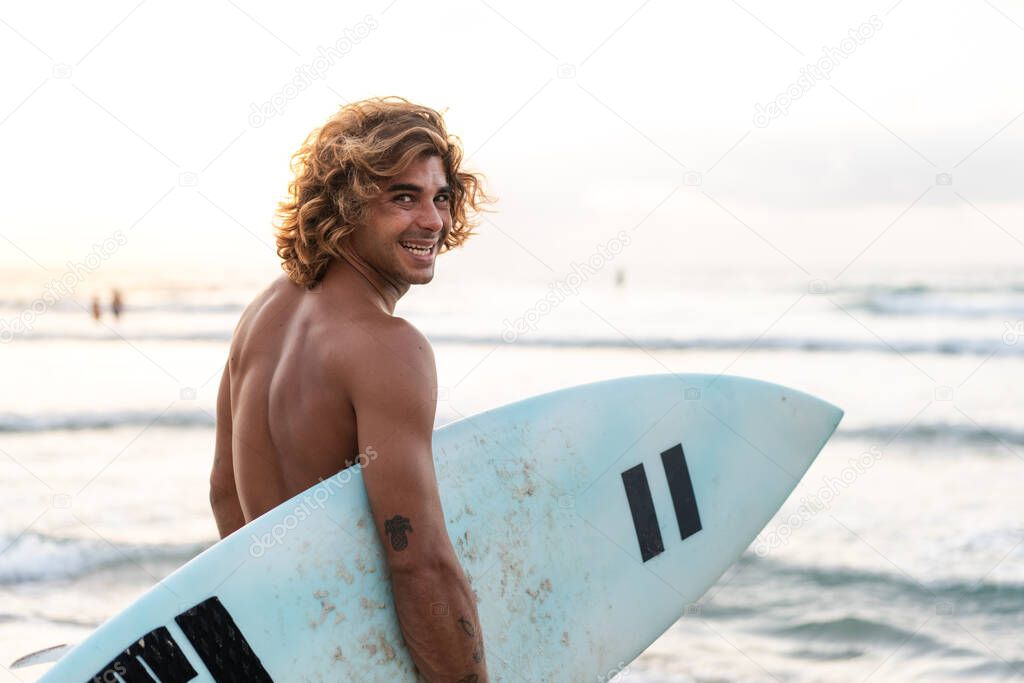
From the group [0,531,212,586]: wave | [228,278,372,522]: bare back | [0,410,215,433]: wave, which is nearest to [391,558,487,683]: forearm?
[228,278,372,522]: bare back

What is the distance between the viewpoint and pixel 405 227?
6.06 ft

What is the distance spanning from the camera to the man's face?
1839 mm

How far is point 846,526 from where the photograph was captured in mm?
5184

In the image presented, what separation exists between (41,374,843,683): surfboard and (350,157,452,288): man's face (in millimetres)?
430

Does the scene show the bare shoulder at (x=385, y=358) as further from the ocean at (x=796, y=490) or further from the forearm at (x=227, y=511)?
the ocean at (x=796, y=490)

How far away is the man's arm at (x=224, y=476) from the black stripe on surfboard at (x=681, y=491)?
4.55ft

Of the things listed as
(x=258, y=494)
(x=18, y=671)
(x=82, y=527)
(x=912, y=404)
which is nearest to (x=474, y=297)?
(x=912, y=404)

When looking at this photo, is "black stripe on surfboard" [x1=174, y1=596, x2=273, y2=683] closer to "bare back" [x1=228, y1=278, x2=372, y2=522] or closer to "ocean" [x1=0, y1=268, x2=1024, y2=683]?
"bare back" [x1=228, y1=278, x2=372, y2=522]

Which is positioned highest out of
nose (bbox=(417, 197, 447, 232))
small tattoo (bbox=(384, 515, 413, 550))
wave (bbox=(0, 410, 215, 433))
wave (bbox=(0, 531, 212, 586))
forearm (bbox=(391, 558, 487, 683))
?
wave (bbox=(0, 410, 215, 433))

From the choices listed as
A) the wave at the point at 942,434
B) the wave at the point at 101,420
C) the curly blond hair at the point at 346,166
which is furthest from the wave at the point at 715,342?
the curly blond hair at the point at 346,166

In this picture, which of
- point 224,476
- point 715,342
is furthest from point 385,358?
point 715,342

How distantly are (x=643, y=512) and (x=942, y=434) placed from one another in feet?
19.0

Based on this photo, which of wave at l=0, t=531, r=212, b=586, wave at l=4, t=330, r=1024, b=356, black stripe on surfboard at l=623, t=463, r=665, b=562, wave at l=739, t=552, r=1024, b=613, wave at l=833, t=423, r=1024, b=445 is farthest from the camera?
wave at l=4, t=330, r=1024, b=356

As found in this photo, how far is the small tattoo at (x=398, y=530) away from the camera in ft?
5.43
